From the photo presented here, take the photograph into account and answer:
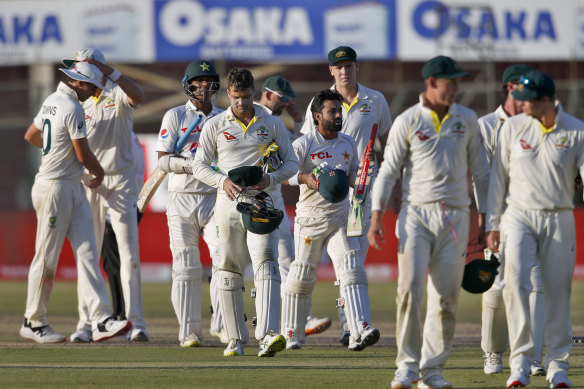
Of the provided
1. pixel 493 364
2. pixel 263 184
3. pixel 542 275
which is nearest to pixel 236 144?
pixel 263 184

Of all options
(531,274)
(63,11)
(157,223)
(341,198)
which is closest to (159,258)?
(157,223)

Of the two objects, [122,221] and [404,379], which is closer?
[404,379]

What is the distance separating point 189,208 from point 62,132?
137 cm

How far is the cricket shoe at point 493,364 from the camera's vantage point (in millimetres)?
7602

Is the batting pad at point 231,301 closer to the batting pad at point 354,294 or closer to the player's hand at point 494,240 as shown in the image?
the batting pad at point 354,294

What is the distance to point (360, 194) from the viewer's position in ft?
28.8

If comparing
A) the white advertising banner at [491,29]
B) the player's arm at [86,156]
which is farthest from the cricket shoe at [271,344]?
the white advertising banner at [491,29]

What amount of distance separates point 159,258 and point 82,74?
35.6 feet

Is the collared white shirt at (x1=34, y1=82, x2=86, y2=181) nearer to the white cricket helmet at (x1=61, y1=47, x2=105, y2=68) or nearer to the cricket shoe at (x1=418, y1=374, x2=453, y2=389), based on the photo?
the white cricket helmet at (x1=61, y1=47, x2=105, y2=68)

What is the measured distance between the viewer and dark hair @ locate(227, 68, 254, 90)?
8344 millimetres

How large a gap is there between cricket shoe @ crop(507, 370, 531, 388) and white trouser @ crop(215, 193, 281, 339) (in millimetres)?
2176

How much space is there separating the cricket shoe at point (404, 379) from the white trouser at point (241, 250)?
1.88m

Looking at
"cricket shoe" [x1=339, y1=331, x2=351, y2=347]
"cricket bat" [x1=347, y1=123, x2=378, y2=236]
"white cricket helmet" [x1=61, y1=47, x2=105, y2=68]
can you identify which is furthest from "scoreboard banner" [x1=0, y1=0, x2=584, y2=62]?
"cricket bat" [x1=347, y1=123, x2=378, y2=236]

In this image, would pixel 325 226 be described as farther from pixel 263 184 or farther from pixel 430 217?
pixel 430 217
